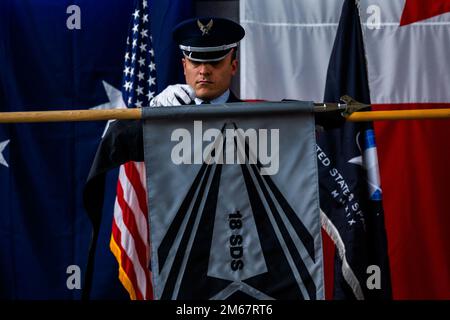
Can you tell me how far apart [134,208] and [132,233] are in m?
0.14

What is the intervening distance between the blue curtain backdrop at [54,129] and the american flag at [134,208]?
0.23 metres

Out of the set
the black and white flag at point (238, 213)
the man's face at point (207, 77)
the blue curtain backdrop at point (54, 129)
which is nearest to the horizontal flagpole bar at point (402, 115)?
the black and white flag at point (238, 213)

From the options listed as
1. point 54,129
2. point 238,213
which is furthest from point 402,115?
point 54,129

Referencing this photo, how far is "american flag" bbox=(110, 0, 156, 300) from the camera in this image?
4.98 meters

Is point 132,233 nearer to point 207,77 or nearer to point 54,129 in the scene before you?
point 54,129

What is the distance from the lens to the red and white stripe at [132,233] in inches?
196

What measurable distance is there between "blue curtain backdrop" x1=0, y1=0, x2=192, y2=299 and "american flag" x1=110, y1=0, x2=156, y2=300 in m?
0.23

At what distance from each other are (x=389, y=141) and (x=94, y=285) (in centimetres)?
196

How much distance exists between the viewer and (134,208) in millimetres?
5027

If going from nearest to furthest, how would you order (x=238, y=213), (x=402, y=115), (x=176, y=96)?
(x=402, y=115) → (x=238, y=213) → (x=176, y=96)
